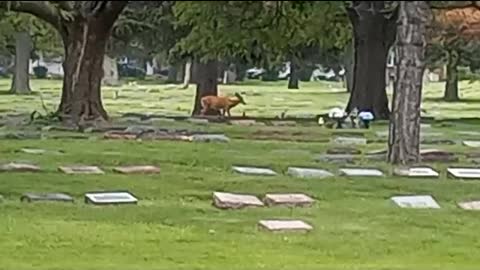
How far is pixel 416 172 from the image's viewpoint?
60.1 ft

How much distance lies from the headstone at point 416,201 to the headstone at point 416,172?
7.30ft

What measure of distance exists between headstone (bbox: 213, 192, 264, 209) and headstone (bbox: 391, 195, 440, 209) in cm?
156

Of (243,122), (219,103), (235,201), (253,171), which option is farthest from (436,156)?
(219,103)

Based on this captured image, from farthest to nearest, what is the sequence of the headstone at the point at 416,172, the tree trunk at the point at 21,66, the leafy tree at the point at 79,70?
1. the tree trunk at the point at 21,66
2. the leafy tree at the point at 79,70
3. the headstone at the point at 416,172

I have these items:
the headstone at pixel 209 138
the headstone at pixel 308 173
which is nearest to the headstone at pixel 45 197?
the headstone at pixel 308 173

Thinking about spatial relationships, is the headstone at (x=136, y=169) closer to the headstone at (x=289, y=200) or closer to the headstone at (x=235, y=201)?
the headstone at (x=235, y=201)

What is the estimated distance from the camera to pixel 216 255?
1177cm

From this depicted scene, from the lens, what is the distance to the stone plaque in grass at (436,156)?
20312mm

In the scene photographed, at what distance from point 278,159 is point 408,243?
24.6 feet

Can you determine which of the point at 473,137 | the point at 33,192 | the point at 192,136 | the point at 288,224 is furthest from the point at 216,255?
the point at 473,137

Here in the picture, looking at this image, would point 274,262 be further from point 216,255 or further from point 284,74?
point 284,74

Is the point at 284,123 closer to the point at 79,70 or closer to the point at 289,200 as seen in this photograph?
the point at 79,70

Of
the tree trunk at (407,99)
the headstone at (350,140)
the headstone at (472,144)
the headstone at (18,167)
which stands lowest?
the headstone at (472,144)

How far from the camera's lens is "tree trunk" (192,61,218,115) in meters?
39.3
